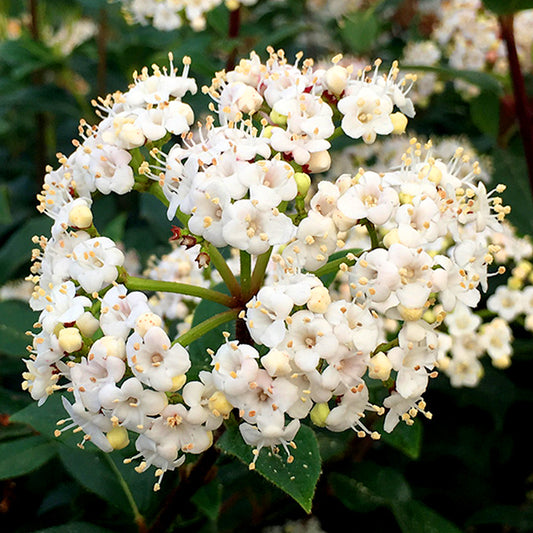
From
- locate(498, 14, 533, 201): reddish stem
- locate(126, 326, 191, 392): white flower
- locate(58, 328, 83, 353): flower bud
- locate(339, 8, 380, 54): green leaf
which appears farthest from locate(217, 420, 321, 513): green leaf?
locate(339, 8, 380, 54): green leaf

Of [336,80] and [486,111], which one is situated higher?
[336,80]

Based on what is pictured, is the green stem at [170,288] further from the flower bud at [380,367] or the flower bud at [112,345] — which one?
the flower bud at [380,367]

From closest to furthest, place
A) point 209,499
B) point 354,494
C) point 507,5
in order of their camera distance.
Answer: point 209,499
point 354,494
point 507,5

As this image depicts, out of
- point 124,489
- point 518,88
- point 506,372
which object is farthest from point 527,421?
point 124,489

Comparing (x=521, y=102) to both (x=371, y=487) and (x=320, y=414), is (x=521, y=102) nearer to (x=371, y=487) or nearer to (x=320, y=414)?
(x=371, y=487)

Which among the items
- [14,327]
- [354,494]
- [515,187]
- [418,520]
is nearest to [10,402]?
[14,327]

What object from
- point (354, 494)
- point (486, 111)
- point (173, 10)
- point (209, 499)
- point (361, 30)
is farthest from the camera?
point (361, 30)

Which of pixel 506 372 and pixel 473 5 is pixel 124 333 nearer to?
pixel 506 372
